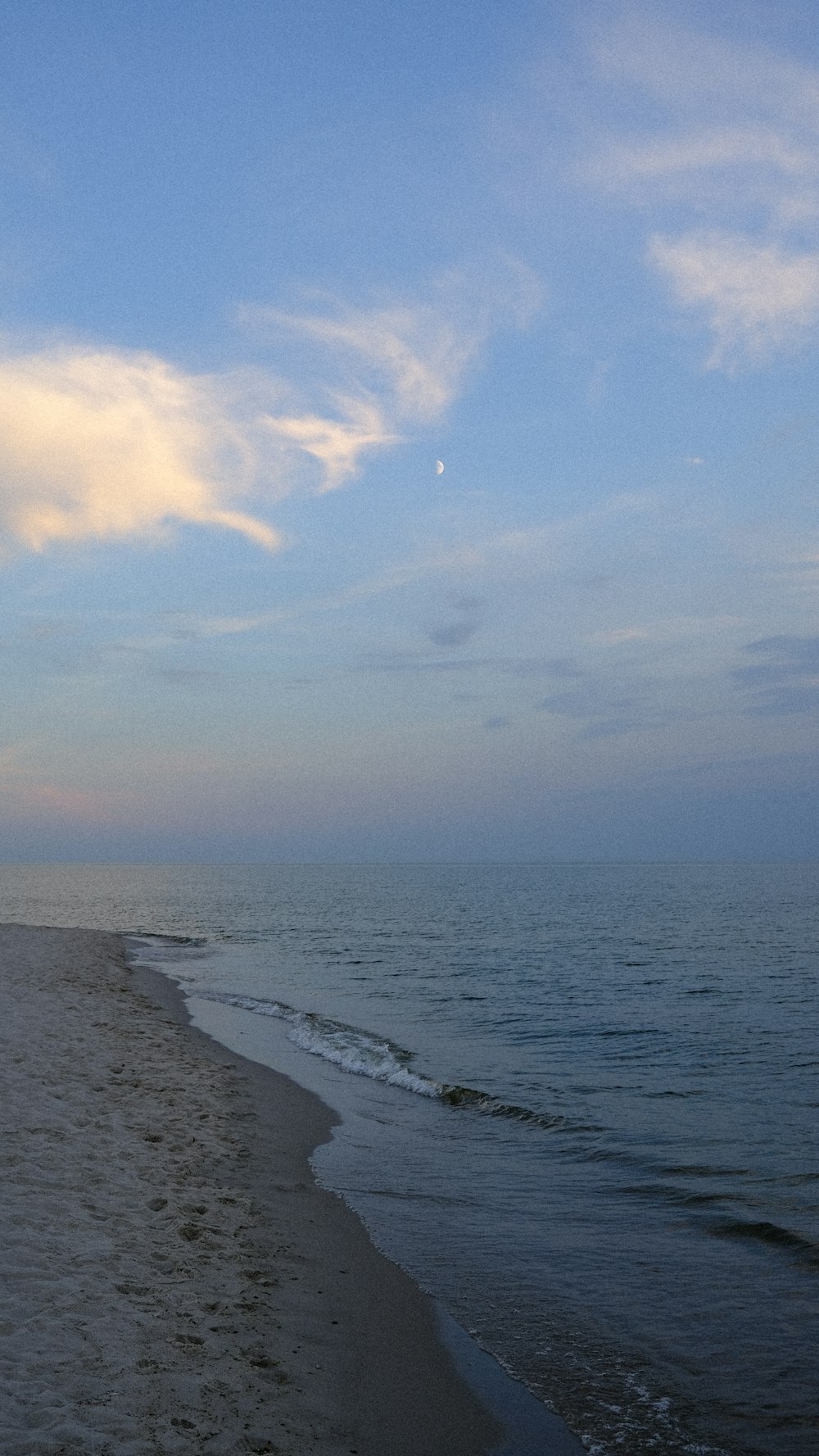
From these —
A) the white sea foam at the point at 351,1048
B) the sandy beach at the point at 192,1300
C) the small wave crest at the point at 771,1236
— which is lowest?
the white sea foam at the point at 351,1048

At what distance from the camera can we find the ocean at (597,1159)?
7.28 metres

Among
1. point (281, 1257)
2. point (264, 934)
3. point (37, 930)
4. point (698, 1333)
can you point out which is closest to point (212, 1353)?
point (281, 1257)

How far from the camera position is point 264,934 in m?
60.7

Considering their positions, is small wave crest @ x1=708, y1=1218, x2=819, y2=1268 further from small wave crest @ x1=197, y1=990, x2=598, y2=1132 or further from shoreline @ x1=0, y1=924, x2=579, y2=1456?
small wave crest @ x1=197, y1=990, x2=598, y2=1132

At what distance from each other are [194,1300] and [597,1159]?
7906mm

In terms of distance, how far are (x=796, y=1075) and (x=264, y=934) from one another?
46535 mm

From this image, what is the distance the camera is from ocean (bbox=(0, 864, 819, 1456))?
728cm

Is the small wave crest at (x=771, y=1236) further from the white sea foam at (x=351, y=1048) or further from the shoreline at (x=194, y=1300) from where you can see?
the white sea foam at (x=351, y=1048)

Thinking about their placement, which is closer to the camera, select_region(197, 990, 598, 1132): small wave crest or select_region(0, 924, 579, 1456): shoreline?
select_region(0, 924, 579, 1456): shoreline

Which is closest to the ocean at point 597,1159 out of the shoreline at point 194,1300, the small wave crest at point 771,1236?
the small wave crest at point 771,1236

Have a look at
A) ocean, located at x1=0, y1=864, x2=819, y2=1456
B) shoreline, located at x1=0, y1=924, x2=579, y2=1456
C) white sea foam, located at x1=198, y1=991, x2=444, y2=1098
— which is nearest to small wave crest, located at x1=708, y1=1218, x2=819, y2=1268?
ocean, located at x1=0, y1=864, x2=819, y2=1456

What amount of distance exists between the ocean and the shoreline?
0.73 meters

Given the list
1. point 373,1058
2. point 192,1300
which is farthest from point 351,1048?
point 192,1300

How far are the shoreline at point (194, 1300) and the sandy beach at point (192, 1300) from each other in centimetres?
2
